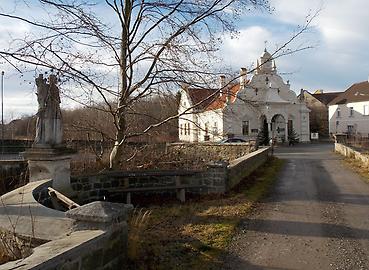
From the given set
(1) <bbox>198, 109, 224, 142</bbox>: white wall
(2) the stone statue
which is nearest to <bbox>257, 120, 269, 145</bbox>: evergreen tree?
(1) <bbox>198, 109, 224, 142</bbox>: white wall

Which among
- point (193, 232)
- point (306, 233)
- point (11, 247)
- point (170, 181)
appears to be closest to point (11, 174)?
point (170, 181)

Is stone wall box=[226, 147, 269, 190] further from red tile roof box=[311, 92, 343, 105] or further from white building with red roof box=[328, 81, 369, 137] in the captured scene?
red tile roof box=[311, 92, 343, 105]

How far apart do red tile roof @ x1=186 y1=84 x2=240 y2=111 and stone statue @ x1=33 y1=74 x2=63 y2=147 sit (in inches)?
212

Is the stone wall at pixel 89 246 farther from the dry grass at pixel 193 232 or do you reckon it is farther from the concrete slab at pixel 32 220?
the dry grass at pixel 193 232

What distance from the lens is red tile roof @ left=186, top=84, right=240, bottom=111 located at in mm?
13102

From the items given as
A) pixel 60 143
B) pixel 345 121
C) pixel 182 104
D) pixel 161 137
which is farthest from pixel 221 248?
pixel 345 121

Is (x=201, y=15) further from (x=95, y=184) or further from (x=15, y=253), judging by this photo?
(x=15, y=253)

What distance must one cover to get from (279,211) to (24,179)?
656 centimetres

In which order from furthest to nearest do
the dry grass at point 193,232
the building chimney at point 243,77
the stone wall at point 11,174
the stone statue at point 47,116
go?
the building chimney at point 243,77 < the stone wall at point 11,174 < the stone statue at point 47,116 < the dry grass at point 193,232

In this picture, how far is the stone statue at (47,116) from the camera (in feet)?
28.5

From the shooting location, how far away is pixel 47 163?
345 inches

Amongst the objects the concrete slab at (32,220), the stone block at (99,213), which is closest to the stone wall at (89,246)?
the stone block at (99,213)

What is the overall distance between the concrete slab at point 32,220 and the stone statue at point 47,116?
2.21 metres

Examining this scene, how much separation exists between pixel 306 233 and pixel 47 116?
5.85m
